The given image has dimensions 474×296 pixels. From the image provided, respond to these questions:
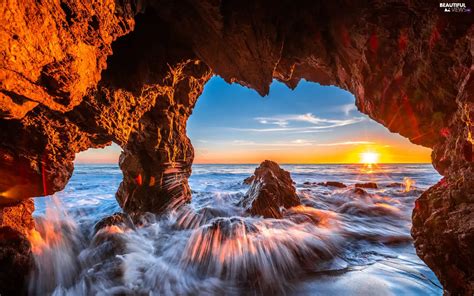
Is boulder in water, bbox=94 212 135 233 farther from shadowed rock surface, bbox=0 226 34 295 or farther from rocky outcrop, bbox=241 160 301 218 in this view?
rocky outcrop, bbox=241 160 301 218

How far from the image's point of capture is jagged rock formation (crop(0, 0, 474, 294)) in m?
2.20

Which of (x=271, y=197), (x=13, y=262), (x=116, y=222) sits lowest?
(x=116, y=222)

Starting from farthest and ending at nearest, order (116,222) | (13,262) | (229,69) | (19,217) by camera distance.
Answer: (116,222), (229,69), (19,217), (13,262)

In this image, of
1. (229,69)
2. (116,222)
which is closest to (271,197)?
(229,69)

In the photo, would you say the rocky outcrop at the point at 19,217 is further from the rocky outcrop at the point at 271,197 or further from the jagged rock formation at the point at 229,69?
the rocky outcrop at the point at 271,197

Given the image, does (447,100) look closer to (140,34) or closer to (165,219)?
(140,34)

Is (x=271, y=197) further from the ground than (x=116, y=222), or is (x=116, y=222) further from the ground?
(x=271, y=197)

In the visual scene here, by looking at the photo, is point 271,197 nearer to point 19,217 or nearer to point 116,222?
point 116,222

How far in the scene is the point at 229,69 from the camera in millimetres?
5879

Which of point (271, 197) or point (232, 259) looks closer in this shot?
point (232, 259)

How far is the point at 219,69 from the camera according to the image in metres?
5.95

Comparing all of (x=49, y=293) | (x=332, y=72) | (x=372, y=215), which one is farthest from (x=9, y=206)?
(x=372, y=215)

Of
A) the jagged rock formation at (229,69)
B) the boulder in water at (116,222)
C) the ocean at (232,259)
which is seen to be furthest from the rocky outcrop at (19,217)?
the boulder in water at (116,222)

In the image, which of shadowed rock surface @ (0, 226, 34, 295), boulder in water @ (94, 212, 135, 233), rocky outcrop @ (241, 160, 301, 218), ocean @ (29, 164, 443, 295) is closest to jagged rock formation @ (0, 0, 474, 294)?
shadowed rock surface @ (0, 226, 34, 295)
